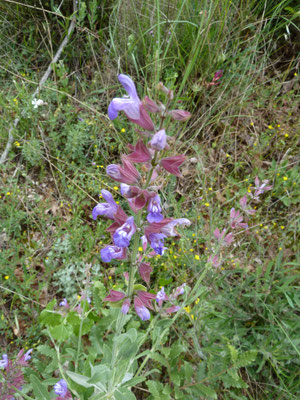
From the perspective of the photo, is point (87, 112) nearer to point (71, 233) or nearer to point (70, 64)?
point (70, 64)

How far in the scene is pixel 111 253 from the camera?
1250 mm

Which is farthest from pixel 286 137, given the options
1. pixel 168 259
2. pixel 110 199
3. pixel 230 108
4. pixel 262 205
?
pixel 110 199

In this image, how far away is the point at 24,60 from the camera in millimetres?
3742

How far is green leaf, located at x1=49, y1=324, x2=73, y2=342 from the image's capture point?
1.93 meters

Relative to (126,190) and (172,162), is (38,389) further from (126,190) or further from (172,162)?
(172,162)

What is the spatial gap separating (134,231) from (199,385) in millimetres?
1259

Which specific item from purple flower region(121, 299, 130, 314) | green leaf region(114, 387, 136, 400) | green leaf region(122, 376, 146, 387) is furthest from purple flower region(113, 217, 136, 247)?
green leaf region(122, 376, 146, 387)

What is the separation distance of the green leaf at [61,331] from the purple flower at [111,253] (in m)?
0.97

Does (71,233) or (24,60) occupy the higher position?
(24,60)

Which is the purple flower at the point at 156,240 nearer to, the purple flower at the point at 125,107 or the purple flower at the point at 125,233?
the purple flower at the point at 125,233

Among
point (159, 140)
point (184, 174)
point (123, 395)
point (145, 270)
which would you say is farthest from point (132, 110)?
point (184, 174)

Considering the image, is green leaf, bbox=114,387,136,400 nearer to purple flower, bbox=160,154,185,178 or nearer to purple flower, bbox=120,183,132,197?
purple flower, bbox=120,183,132,197

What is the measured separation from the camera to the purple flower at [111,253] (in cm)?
124

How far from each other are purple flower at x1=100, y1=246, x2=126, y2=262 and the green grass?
2.97ft
